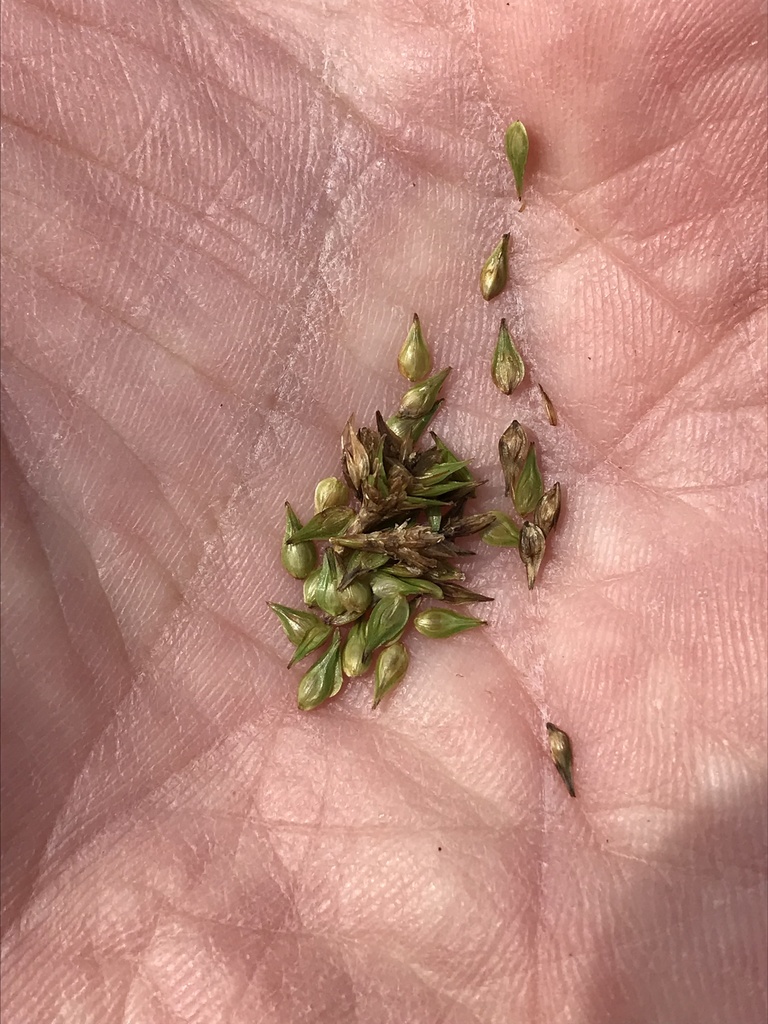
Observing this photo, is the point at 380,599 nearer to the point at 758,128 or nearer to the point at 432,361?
the point at 432,361

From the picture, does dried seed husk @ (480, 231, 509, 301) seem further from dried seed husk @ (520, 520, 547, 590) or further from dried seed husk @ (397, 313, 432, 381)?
dried seed husk @ (520, 520, 547, 590)

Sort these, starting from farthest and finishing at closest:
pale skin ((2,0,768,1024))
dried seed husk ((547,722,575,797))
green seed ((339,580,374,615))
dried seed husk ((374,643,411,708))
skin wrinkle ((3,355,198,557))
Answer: green seed ((339,580,374,615)), dried seed husk ((374,643,411,708)), dried seed husk ((547,722,575,797)), skin wrinkle ((3,355,198,557)), pale skin ((2,0,768,1024))

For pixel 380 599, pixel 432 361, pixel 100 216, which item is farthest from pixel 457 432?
pixel 100 216

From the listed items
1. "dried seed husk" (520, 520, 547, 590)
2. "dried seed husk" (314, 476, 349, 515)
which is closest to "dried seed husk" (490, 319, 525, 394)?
"dried seed husk" (520, 520, 547, 590)

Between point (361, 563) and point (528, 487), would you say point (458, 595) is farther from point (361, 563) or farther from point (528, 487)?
point (528, 487)

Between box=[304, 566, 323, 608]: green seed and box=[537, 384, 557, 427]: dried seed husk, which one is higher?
box=[537, 384, 557, 427]: dried seed husk

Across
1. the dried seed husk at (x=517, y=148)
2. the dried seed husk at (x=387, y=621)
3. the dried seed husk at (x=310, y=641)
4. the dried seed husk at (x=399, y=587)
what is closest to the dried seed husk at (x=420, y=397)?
the dried seed husk at (x=399, y=587)
